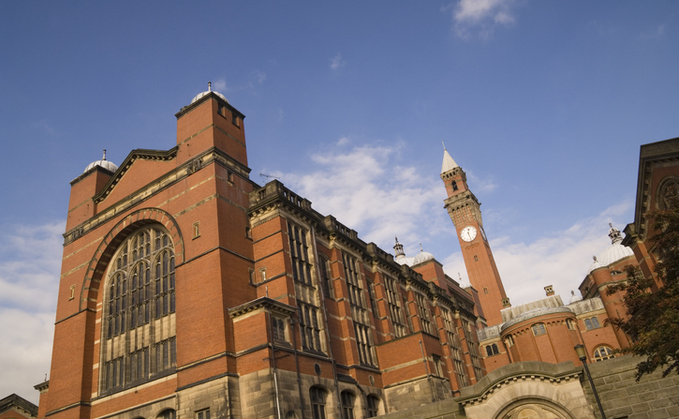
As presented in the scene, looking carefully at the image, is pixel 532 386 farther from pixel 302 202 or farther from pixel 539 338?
pixel 539 338

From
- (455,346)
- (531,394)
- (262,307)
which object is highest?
(455,346)

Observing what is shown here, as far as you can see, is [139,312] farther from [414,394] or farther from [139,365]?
[414,394]

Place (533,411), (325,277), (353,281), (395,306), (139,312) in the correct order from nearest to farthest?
(533,411)
(139,312)
(325,277)
(353,281)
(395,306)

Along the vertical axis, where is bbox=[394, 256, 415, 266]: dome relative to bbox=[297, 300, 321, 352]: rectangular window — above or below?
above

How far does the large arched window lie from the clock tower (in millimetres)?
58390

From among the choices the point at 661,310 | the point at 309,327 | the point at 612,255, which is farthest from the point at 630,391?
the point at 612,255

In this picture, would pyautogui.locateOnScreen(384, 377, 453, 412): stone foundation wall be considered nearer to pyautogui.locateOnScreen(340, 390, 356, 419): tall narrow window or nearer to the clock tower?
pyautogui.locateOnScreen(340, 390, 356, 419): tall narrow window

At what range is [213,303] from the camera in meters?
25.7

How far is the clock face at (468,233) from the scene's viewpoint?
8212 centimetres

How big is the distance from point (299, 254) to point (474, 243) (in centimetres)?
5649

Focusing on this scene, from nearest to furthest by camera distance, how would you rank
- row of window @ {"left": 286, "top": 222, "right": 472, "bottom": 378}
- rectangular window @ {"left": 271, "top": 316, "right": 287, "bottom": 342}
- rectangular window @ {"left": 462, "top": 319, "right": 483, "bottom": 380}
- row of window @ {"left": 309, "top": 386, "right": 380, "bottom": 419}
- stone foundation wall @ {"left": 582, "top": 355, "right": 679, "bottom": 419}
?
stone foundation wall @ {"left": 582, "top": 355, "right": 679, "bottom": 419}
rectangular window @ {"left": 271, "top": 316, "right": 287, "bottom": 342}
row of window @ {"left": 309, "top": 386, "right": 380, "bottom": 419}
row of window @ {"left": 286, "top": 222, "right": 472, "bottom": 378}
rectangular window @ {"left": 462, "top": 319, "right": 483, "bottom": 380}

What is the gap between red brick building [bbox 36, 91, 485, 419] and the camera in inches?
971

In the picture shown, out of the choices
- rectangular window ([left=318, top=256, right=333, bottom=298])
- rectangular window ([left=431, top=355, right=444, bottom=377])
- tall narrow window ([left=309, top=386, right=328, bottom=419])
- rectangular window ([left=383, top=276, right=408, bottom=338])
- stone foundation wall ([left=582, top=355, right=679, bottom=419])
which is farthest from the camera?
rectangular window ([left=383, top=276, right=408, bottom=338])

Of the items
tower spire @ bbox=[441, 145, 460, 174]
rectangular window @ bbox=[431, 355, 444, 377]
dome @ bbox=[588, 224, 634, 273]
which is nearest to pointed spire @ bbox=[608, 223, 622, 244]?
dome @ bbox=[588, 224, 634, 273]
